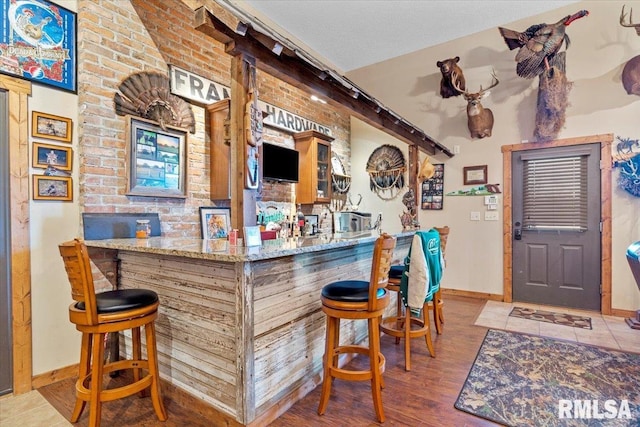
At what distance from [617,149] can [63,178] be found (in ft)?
19.6

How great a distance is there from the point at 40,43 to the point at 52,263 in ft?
5.37

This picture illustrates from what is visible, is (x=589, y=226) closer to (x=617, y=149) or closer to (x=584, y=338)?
(x=617, y=149)

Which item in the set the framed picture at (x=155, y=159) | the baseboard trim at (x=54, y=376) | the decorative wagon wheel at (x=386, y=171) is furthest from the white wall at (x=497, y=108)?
the baseboard trim at (x=54, y=376)

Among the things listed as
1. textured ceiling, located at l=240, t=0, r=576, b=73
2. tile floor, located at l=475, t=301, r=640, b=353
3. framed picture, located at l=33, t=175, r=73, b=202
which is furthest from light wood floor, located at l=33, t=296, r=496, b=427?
textured ceiling, located at l=240, t=0, r=576, b=73

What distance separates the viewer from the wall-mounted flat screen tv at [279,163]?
4234 mm

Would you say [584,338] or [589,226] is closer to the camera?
[584,338]

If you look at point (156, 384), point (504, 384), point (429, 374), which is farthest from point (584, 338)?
point (156, 384)

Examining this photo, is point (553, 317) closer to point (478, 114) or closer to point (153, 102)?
point (478, 114)

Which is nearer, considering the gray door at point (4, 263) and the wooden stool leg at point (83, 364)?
the wooden stool leg at point (83, 364)

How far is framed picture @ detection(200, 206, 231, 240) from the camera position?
11.0 ft

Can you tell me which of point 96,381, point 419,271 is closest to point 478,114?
point 419,271

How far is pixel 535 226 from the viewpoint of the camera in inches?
177

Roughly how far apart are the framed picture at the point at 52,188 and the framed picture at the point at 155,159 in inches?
16.0

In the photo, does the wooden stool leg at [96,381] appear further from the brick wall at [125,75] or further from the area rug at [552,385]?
the area rug at [552,385]
